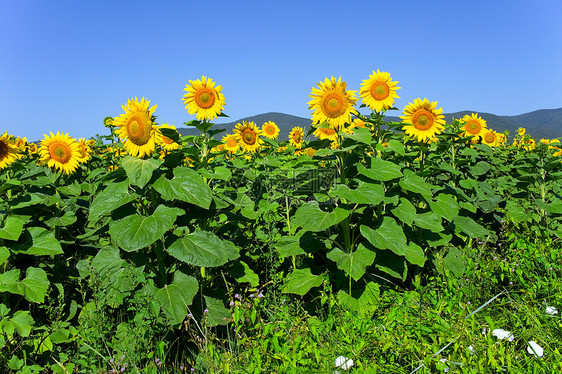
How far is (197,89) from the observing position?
3.93 meters

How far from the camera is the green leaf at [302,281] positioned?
3457 millimetres

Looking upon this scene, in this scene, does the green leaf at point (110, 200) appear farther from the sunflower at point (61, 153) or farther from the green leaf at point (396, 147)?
the green leaf at point (396, 147)

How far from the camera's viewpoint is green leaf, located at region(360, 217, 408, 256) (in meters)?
3.27

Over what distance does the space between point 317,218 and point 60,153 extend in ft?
9.29

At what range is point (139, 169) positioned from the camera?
278 cm

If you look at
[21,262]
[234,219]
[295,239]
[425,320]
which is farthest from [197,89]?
[425,320]

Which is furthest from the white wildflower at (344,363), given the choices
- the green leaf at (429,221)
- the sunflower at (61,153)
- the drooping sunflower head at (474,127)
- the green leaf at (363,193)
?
the drooping sunflower head at (474,127)

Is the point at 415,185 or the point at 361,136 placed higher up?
the point at 361,136

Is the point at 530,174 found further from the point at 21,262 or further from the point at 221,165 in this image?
the point at 21,262

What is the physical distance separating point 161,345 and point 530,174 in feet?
16.3

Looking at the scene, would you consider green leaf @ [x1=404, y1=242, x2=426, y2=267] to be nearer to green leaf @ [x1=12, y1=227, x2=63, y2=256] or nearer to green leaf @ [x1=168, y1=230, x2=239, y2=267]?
green leaf @ [x1=168, y1=230, x2=239, y2=267]

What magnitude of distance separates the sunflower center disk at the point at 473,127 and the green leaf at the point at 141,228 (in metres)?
4.40

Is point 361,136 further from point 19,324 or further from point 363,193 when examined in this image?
point 19,324

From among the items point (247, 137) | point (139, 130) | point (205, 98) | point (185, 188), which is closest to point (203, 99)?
point (205, 98)
